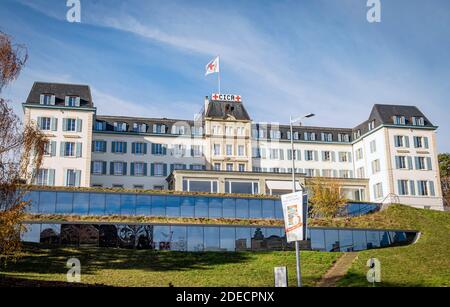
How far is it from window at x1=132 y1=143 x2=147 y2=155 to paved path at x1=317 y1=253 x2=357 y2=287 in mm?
37450

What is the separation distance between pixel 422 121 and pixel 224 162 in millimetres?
28683

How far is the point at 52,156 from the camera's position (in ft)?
204

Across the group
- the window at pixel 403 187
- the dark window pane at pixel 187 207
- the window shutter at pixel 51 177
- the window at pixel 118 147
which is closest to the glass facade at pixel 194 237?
the dark window pane at pixel 187 207

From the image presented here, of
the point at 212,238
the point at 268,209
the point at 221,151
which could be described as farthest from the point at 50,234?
the point at 221,151

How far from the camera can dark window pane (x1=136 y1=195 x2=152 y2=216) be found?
1909 inches

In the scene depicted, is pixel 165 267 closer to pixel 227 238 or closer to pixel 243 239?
pixel 227 238

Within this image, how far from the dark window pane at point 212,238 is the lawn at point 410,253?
371 inches

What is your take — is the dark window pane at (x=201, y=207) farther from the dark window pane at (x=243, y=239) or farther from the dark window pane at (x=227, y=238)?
the dark window pane at (x=243, y=239)

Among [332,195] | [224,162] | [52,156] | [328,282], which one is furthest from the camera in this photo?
[224,162]

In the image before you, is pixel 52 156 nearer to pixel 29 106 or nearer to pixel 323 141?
pixel 29 106

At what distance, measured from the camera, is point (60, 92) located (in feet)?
215

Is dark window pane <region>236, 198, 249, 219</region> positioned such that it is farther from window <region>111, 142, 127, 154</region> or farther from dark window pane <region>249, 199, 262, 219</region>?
window <region>111, 142, 127, 154</region>
